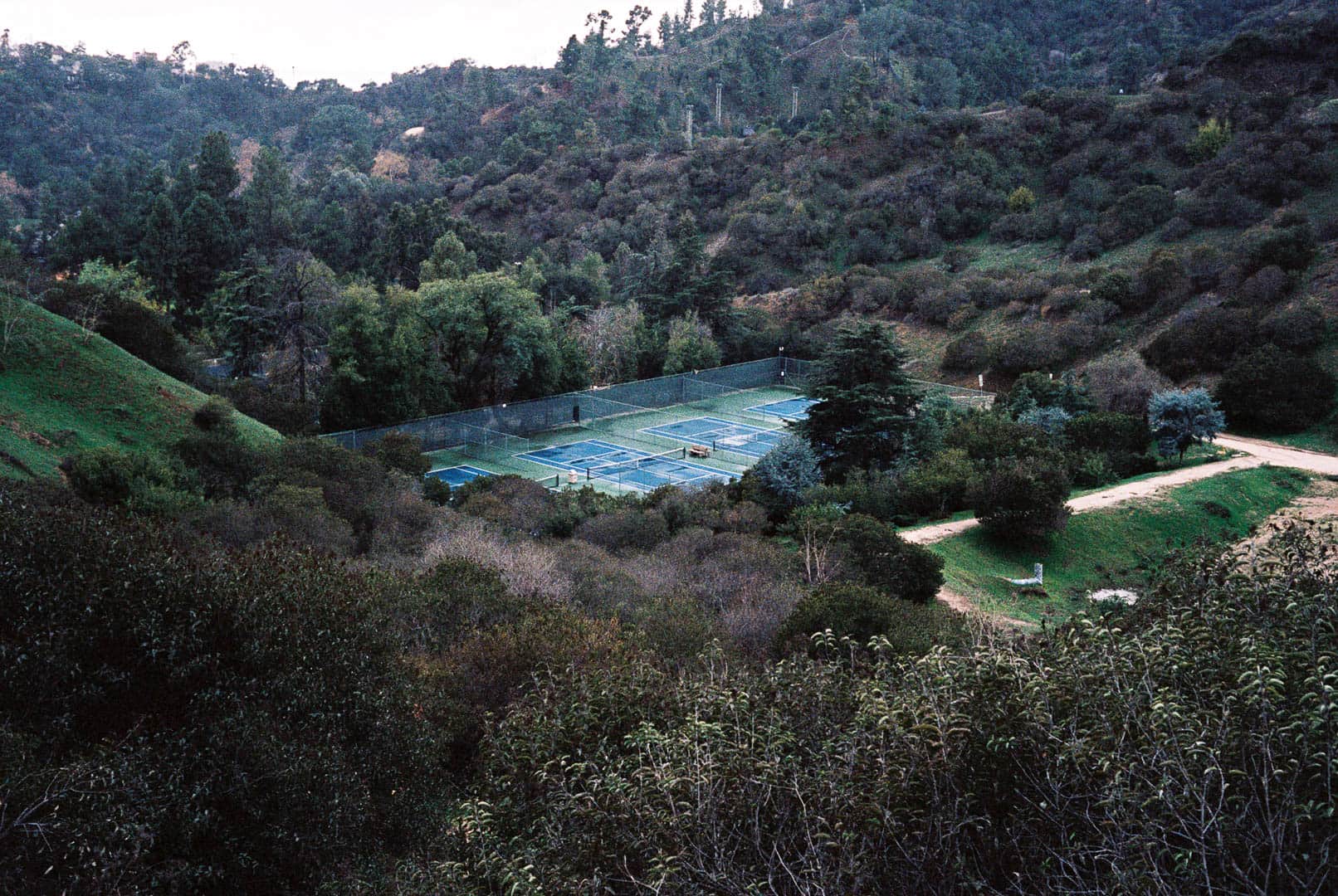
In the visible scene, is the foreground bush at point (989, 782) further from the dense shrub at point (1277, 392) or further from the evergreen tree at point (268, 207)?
the evergreen tree at point (268, 207)

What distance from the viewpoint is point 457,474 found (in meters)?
38.4

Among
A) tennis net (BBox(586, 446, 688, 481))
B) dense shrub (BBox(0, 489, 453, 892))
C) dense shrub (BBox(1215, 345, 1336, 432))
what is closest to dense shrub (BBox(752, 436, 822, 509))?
tennis net (BBox(586, 446, 688, 481))

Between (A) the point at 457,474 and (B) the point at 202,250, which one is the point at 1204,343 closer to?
(A) the point at 457,474

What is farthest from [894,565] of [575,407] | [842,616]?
[575,407]

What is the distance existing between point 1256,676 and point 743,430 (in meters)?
39.1

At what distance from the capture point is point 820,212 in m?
71.3

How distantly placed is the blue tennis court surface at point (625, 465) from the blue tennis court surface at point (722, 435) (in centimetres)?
226

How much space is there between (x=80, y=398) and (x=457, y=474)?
13.3m

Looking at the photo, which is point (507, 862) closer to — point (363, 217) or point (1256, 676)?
point (1256, 676)

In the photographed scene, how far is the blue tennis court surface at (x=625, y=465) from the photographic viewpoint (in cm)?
3734

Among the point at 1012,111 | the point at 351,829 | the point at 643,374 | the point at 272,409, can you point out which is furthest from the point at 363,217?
the point at 351,829

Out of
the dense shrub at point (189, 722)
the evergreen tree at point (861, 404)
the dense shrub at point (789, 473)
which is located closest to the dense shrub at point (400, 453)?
the dense shrub at point (789, 473)

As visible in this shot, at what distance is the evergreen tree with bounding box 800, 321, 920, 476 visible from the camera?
106 ft

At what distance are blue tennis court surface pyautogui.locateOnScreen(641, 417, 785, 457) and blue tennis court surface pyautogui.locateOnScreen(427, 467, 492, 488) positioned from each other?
→ 876cm
